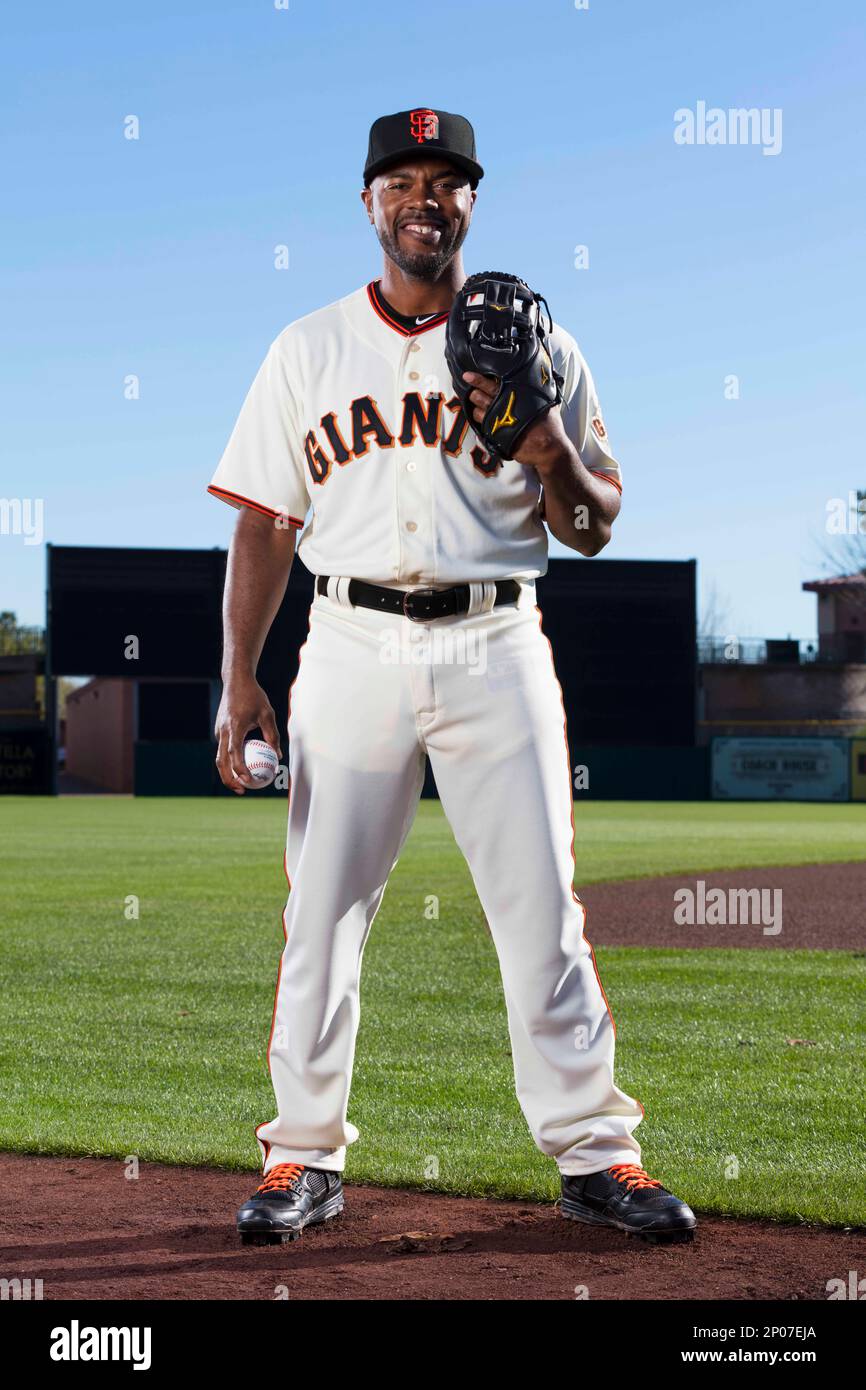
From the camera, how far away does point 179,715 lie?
1948 inches

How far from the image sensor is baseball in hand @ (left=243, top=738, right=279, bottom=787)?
3.58m

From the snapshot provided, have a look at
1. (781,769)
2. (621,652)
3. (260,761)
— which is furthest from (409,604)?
(621,652)

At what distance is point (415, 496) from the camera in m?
3.55

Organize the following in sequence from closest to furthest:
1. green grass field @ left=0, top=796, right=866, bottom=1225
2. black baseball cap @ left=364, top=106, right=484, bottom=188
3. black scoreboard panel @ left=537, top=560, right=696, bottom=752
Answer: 1. black baseball cap @ left=364, top=106, right=484, bottom=188
2. green grass field @ left=0, top=796, right=866, bottom=1225
3. black scoreboard panel @ left=537, top=560, right=696, bottom=752

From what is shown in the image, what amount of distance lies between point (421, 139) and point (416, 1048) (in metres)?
3.73

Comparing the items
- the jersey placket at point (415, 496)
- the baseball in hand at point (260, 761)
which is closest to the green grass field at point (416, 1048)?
the baseball in hand at point (260, 761)

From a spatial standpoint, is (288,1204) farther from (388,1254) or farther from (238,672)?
(238,672)

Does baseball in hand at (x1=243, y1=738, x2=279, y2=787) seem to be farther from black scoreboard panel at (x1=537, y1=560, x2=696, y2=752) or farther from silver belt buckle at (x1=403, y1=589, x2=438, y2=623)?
black scoreboard panel at (x1=537, y1=560, x2=696, y2=752)

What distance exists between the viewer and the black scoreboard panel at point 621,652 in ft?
140

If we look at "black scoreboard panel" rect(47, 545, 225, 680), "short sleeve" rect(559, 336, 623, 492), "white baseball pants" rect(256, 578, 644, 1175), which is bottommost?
"white baseball pants" rect(256, 578, 644, 1175)

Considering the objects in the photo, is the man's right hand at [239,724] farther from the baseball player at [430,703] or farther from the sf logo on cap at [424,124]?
the sf logo on cap at [424,124]

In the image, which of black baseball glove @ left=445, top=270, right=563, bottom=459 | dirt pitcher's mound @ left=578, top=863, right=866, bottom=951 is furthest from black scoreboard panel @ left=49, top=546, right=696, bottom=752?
black baseball glove @ left=445, top=270, right=563, bottom=459
